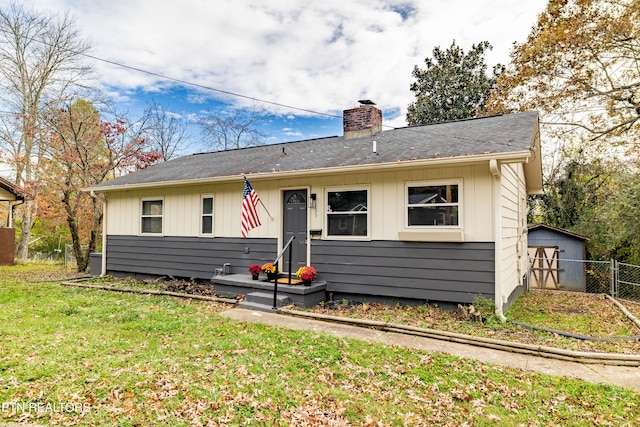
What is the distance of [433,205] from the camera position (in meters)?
6.32

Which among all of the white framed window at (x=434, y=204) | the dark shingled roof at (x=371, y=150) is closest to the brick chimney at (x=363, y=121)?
the dark shingled roof at (x=371, y=150)

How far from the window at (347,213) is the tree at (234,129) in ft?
51.4

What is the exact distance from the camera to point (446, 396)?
3312mm

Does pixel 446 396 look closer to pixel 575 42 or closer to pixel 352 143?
pixel 352 143

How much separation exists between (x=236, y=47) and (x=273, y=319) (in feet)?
33.8

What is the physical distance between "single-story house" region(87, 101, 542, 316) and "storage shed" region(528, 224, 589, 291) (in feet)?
9.23

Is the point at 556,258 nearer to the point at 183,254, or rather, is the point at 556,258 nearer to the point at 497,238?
the point at 497,238

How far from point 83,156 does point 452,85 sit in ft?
56.7

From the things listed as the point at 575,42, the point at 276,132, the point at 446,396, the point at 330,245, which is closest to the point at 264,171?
the point at 330,245

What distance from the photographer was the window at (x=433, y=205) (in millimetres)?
6172

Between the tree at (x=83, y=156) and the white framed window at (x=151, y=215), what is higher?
the tree at (x=83, y=156)

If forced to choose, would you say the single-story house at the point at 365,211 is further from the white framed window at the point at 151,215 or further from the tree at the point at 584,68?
the tree at the point at 584,68

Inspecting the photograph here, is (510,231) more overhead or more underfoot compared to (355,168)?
more underfoot

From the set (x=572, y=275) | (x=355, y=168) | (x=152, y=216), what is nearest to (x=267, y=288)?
(x=355, y=168)
